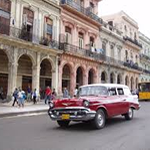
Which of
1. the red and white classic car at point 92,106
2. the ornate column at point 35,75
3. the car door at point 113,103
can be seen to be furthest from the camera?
the ornate column at point 35,75

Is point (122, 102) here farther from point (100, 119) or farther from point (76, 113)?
point (76, 113)

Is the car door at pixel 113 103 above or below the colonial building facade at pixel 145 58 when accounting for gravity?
below

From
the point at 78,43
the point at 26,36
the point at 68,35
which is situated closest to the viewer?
the point at 26,36

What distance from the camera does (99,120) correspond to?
874 centimetres

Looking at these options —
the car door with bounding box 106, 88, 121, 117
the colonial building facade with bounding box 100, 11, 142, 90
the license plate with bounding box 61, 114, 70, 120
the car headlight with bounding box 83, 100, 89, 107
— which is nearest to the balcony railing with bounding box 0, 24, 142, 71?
the colonial building facade with bounding box 100, 11, 142, 90

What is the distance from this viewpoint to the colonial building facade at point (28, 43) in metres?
19.5

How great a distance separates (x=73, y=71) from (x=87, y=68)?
286 centimetres

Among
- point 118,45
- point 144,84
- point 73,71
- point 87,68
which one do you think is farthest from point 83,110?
point 118,45

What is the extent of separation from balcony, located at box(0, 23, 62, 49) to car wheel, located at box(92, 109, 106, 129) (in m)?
12.9

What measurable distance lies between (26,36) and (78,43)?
8471mm

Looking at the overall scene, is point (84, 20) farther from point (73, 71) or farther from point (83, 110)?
point (83, 110)

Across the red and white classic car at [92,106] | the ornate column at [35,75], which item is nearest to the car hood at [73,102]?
the red and white classic car at [92,106]

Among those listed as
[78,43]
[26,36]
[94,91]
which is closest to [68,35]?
[78,43]

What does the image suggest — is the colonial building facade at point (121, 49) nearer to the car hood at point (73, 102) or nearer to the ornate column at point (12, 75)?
the ornate column at point (12, 75)
